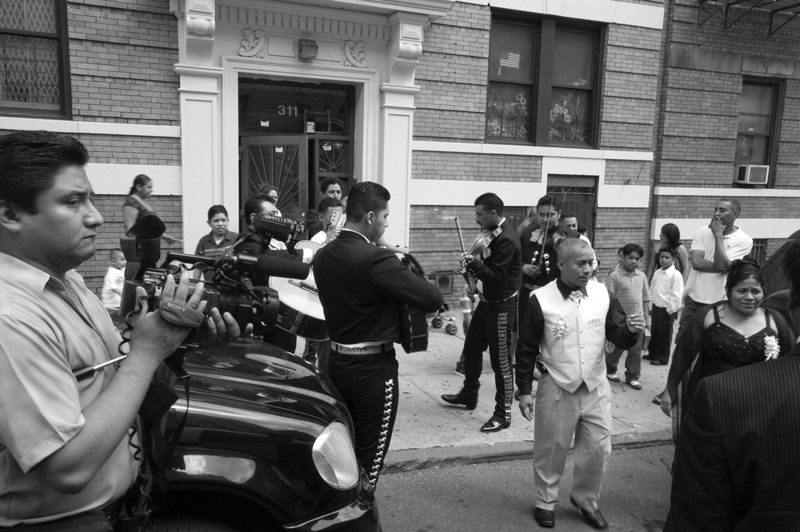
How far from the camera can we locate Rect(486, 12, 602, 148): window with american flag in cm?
1031

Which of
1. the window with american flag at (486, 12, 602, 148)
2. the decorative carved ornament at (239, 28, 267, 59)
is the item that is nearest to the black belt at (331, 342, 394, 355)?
the decorative carved ornament at (239, 28, 267, 59)

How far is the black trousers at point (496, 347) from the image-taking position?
5.62 meters

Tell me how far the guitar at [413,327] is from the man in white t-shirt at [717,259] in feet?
12.6

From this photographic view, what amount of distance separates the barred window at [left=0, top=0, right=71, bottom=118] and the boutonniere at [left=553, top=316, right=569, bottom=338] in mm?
6661

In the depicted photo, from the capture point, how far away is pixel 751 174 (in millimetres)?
12023

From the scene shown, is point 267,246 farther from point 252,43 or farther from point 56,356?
point 252,43

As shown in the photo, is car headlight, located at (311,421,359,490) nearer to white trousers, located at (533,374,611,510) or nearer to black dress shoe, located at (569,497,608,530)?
white trousers, located at (533,374,611,510)

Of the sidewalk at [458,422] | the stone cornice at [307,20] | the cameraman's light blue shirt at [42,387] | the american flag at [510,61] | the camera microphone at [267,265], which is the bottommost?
the sidewalk at [458,422]

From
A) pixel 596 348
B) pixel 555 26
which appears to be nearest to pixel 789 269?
pixel 596 348

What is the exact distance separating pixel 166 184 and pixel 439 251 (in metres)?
4.05

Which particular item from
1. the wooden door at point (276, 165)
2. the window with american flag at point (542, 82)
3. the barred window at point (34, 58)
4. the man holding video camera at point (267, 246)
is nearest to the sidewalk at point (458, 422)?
the man holding video camera at point (267, 246)

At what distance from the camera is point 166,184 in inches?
327

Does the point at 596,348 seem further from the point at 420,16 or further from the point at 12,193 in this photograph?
the point at 420,16

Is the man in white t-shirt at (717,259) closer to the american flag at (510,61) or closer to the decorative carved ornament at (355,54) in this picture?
the american flag at (510,61)
